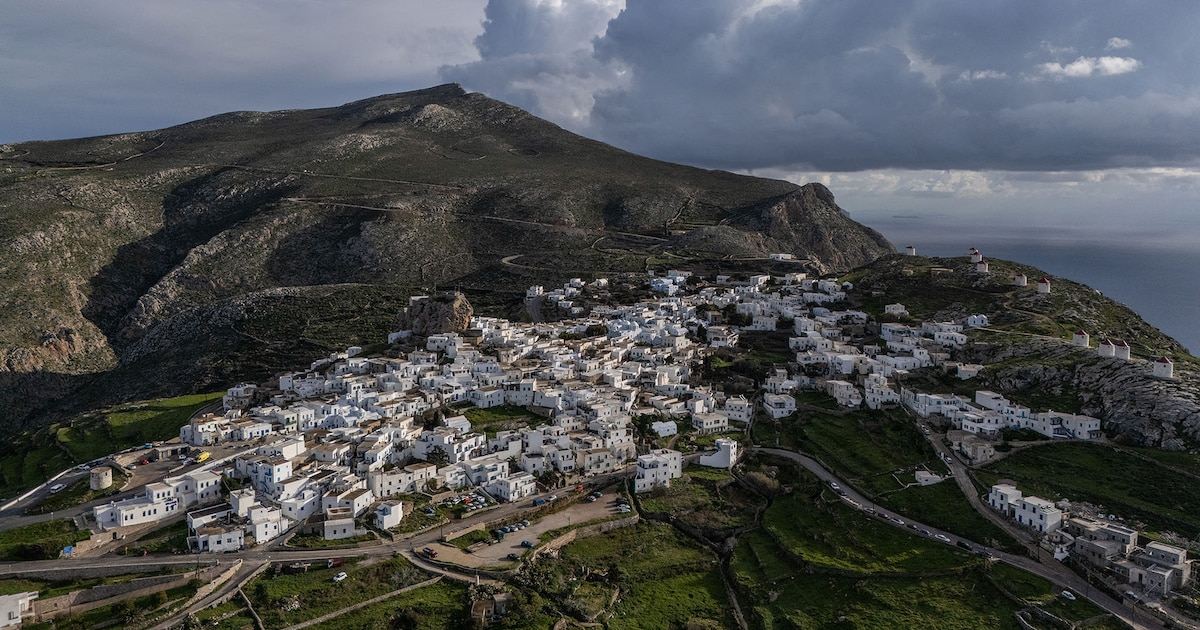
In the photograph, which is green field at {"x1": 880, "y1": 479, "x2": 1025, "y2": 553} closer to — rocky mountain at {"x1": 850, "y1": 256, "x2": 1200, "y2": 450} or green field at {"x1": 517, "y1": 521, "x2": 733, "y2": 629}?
green field at {"x1": 517, "y1": 521, "x2": 733, "y2": 629}

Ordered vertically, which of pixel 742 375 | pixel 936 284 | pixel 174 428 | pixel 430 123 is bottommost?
pixel 174 428

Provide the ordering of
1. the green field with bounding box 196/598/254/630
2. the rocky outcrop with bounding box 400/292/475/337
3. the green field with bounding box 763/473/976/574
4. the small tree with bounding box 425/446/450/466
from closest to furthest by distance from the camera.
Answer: the green field with bounding box 196/598/254/630 → the green field with bounding box 763/473/976/574 → the small tree with bounding box 425/446/450/466 → the rocky outcrop with bounding box 400/292/475/337

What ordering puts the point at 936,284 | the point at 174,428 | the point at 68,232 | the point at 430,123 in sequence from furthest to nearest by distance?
1. the point at 430,123
2. the point at 68,232
3. the point at 936,284
4. the point at 174,428

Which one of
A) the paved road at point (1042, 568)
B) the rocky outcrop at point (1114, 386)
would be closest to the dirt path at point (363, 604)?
the paved road at point (1042, 568)

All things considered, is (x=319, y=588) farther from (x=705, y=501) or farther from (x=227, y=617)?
(x=705, y=501)

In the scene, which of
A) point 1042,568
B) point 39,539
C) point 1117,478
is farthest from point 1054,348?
point 39,539

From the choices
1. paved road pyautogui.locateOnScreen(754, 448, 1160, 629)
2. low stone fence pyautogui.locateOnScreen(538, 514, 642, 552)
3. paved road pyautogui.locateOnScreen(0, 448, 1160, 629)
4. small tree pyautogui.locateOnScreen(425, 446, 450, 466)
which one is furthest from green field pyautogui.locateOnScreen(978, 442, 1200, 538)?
small tree pyautogui.locateOnScreen(425, 446, 450, 466)

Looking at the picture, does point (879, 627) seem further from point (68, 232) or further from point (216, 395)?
point (68, 232)

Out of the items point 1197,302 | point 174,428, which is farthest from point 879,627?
point 1197,302
